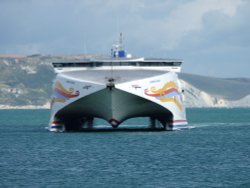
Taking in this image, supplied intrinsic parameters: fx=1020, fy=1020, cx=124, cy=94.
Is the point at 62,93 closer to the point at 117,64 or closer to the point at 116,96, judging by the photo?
the point at 117,64

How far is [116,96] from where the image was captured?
8688 cm

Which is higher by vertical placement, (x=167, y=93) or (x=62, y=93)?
(x=62, y=93)

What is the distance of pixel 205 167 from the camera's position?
196 feet

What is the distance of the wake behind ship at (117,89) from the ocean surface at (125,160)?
2142 mm

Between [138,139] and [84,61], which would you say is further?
[84,61]

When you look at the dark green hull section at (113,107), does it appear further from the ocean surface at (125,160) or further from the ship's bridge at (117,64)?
the ship's bridge at (117,64)

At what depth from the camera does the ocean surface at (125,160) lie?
53.5m

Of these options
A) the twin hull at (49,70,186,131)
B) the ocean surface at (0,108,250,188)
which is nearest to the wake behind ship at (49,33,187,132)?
the twin hull at (49,70,186,131)

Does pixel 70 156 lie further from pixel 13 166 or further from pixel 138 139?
pixel 138 139

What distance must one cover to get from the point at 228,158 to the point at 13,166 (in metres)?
14.5

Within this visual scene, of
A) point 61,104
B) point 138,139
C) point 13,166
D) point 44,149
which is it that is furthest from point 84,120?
point 13,166

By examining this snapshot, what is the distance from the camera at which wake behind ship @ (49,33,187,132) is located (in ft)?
284

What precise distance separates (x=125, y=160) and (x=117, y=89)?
21.6m

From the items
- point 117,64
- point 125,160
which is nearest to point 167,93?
point 117,64
